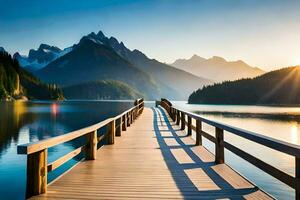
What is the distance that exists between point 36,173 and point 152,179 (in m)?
2.80

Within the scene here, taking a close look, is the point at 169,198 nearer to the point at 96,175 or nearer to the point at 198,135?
the point at 96,175

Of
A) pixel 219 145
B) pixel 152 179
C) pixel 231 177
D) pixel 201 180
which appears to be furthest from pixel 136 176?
pixel 219 145

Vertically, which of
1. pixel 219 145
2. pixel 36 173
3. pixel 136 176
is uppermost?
pixel 219 145

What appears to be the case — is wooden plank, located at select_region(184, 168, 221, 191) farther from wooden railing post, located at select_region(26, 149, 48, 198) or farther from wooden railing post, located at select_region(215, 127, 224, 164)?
wooden railing post, located at select_region(26, 149, 48, 198)

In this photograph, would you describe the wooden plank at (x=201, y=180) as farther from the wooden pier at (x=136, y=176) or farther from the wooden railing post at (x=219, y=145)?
the wooden railing post at (x=219, y=145)

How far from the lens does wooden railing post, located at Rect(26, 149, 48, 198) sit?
586 cm

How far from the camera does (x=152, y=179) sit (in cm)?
765

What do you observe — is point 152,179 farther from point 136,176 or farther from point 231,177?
point 231,177

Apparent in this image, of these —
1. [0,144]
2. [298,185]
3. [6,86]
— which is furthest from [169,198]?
[6,86]

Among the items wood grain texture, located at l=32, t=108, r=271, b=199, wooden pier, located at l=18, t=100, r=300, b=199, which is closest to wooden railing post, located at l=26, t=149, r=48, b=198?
wooden pier, located at l=18, t=100, r=300, b=199

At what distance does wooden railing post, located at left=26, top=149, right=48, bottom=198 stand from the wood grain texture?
15cm

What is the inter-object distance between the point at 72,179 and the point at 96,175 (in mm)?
671

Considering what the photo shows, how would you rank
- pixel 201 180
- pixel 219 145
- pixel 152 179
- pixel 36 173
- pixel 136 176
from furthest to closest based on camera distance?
pixel 219 145, pixel 136 176, pixel 152 179, pixel 201 180, pixel 36 173

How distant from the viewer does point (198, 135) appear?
13094 millimetres
